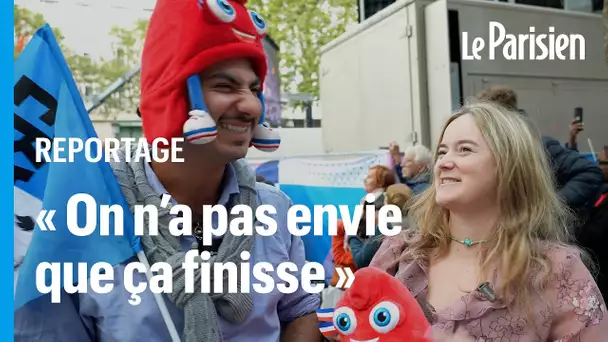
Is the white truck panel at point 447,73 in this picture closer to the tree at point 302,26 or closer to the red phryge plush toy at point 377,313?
the red phryge plush toy at point 377,313

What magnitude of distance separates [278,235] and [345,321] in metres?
0.42

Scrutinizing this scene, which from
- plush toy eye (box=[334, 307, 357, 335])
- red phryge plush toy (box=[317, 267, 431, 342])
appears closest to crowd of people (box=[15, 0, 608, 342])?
red phryge plush toy (box=[317, 267, 431, 342])

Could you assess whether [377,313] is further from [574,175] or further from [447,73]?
[447,73]

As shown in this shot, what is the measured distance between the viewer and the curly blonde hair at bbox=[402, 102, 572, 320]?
171 cm

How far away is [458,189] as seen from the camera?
70.6 inches

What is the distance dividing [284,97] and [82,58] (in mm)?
5553

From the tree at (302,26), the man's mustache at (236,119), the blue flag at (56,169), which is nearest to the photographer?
the blue flag at (56,169)

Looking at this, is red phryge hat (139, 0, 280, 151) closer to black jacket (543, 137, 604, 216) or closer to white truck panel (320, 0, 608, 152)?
black jacket (543, 137, 604, 216)

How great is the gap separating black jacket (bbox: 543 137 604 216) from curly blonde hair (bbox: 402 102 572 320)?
1562mm

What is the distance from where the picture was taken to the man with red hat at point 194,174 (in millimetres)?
1421

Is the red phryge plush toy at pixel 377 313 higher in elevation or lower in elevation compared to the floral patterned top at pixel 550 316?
higher

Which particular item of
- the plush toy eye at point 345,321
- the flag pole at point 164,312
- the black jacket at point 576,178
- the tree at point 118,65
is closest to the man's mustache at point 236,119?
the flag pole at point 164,312

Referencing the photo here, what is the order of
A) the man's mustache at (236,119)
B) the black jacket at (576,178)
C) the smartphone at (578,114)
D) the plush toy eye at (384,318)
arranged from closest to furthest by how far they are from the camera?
1. the plush toy eye at (384,318)
2. the man's mustache at (236,119)
3. the black jacket at (576,178)
4. the smartphone at (578,114)

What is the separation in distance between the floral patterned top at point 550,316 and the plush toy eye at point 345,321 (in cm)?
40
